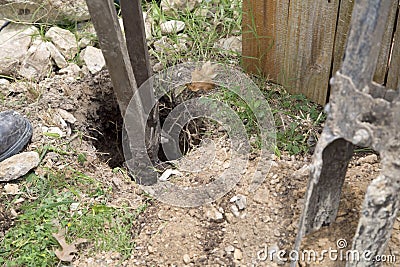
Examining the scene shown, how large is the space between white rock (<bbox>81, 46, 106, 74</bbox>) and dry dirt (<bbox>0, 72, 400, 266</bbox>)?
14.4 inches

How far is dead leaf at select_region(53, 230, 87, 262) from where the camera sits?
1.78 metres

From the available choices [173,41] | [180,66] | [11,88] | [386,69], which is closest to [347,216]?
[386,69]

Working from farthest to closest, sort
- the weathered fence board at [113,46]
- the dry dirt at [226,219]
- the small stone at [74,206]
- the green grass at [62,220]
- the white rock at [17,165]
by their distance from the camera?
the white rock at [17,165], the small stone at [74,206], the green grass at [62,220], the dry dirt at [226,219], the weathered fence board at [113,46]

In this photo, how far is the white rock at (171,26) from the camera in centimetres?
271

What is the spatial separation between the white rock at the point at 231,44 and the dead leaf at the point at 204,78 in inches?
7.7

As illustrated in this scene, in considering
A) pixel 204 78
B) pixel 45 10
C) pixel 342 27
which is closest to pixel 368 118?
pixel 342 27

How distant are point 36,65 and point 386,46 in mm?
1778

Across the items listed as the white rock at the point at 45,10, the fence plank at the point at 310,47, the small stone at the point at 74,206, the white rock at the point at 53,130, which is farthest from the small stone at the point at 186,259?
the white rock at the point at 45,10

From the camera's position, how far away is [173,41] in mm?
2652

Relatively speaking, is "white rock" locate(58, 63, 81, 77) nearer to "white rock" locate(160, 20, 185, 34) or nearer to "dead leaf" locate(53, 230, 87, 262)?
"white rock" locate(160, 20, 185, 34)

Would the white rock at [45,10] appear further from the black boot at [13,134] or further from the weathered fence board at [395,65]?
the weathered fence board at [395,65]

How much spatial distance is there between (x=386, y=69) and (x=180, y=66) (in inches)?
40.6

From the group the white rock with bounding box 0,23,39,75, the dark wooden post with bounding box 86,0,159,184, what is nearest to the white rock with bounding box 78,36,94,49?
the white rock with bounding box 0,23,39,75

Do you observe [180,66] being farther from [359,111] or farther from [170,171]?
[359,111]
